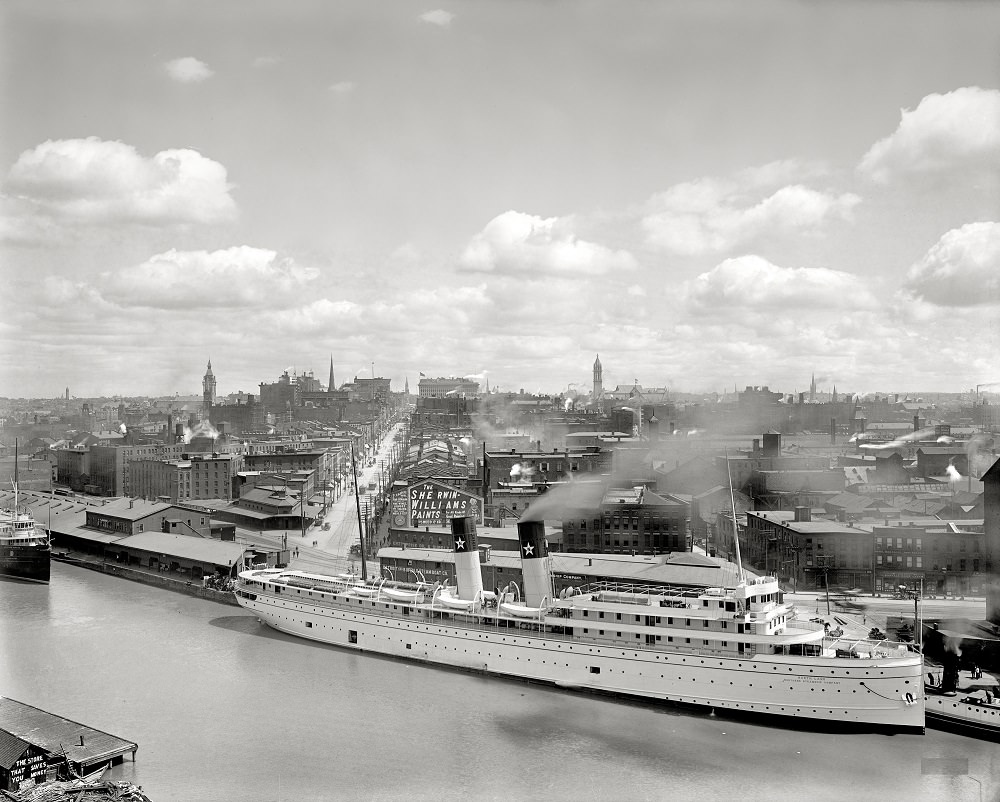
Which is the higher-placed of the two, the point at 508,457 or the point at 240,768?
the point at 508,457

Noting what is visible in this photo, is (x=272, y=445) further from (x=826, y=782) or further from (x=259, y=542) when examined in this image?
(x=826, y=782)

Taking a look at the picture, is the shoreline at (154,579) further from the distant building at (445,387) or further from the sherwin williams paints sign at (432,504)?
the distant building at (445,387)

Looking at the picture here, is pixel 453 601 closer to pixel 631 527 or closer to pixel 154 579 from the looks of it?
pixel 631 527

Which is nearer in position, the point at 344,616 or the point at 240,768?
the point at 240,768

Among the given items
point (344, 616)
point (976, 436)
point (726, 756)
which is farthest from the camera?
point (976, 436)

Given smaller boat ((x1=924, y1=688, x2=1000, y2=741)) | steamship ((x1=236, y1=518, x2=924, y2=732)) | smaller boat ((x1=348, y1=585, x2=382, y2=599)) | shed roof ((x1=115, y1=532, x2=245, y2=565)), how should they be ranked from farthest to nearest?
shed roof ((x1=115, y1=532, x2=245, y2=565))
smaller boat ((x1=348, y1=585, x2=382, y2=599))
steamship ((x1=236, y1=518, x2=924, y2=732))
smaller boat ((x1=924, y1=688, x2=1000, y2=741))

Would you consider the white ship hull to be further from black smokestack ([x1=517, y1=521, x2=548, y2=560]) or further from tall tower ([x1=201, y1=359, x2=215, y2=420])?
tall tower ([x1=201, y1=359, x2=215, y2=420])

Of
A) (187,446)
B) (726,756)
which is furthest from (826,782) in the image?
(187,446)

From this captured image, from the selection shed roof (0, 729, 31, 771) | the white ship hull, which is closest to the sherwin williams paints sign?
the white ship hull
